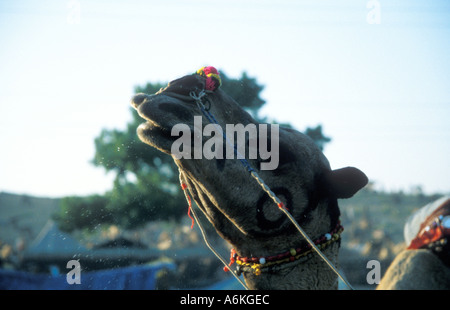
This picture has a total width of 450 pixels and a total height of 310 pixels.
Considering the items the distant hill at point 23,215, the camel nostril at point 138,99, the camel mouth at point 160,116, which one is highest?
the distant hill at point 23,215

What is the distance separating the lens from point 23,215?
50.7m

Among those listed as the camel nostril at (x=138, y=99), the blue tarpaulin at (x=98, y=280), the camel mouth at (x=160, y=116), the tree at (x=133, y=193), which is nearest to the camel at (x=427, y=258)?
the camel mouth at (x=160, y=116)

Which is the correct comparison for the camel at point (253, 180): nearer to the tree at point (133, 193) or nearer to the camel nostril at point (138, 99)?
the camel nostril at point (138, 99)

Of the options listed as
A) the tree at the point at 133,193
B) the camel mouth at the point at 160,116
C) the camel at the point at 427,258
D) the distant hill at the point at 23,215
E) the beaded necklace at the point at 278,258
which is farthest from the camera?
the distant hill at the point at 23,215

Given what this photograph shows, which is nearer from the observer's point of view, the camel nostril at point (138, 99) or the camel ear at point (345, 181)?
the camel nostril at point (138, 99)

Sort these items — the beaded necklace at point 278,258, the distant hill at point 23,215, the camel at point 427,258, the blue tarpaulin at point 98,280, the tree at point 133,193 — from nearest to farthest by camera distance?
the beaded necklace at point 278,258 < the camel at point 427,258 < the blue tarpaulin at point 98,280 < the tree at point 133,193 < the distant hill at point 23,215

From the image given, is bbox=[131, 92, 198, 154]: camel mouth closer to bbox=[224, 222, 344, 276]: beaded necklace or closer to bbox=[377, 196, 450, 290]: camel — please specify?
bbox=[224, 222, 344, 276]: beaded necklace

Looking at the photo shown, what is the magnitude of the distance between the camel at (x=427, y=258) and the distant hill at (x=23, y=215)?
4276 cm

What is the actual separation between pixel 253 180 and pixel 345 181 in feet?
1.98

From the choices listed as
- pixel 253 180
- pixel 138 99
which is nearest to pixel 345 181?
pixel 253 180

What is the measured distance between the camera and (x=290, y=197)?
2531 mm

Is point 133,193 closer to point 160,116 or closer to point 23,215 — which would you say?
point 160,116

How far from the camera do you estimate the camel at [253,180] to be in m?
2.26

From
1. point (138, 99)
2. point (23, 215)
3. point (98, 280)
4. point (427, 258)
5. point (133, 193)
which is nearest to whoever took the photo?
point (138, 99)
